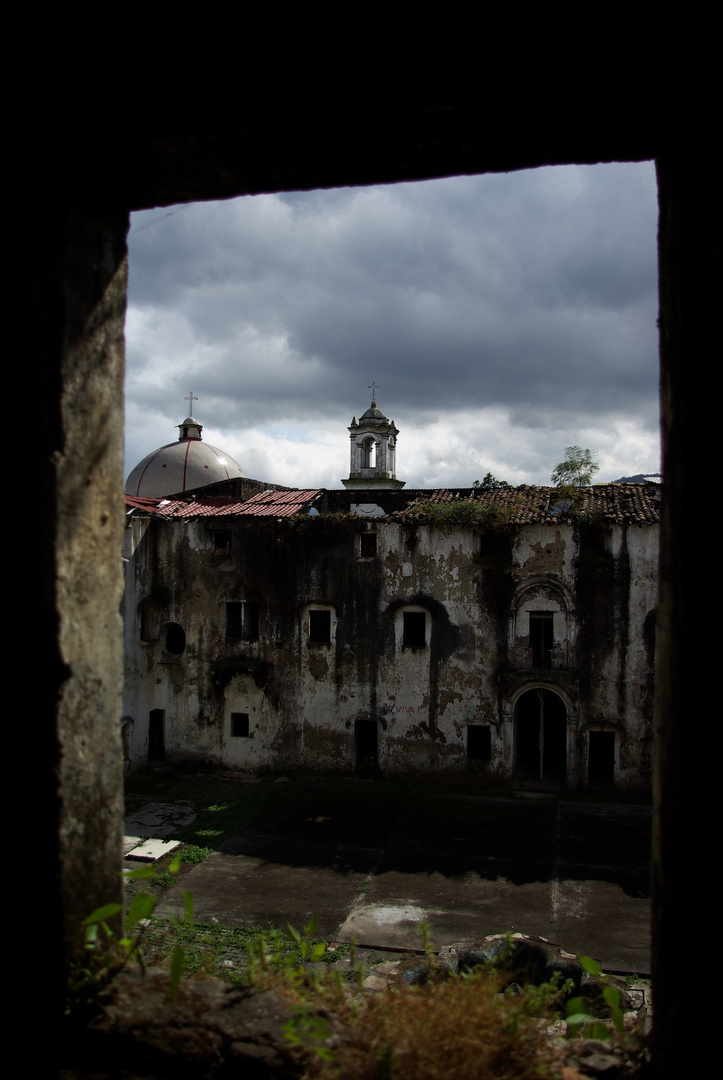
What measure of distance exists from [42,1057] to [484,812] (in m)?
14.9

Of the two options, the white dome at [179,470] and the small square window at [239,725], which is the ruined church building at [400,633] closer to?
the small square window at [239,725]

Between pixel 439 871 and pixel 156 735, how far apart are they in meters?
9.85

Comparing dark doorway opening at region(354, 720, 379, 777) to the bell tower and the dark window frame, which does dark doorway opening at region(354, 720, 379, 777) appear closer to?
the dark window frame

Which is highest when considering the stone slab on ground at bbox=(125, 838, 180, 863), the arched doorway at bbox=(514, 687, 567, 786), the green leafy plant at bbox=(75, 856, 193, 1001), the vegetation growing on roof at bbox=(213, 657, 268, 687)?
the green leafy plant at bbox=(75, 856, 193, 1001)

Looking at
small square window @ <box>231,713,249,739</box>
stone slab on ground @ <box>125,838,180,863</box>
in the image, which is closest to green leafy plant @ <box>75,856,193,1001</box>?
stone slab on ground @ <box>125,838,180,863</box>

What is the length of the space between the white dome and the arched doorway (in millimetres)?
16921

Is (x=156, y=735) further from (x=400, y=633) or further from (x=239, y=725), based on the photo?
(x=400, y=633)

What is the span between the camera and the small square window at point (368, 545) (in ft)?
61.3

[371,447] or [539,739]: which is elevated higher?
[371,447]

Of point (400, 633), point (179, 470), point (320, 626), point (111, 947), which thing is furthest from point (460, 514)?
point (179, 470)

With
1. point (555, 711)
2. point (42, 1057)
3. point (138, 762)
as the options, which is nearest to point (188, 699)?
point (138, 762)

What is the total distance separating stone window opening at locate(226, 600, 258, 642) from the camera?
1912cm

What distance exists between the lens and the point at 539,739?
732 inches

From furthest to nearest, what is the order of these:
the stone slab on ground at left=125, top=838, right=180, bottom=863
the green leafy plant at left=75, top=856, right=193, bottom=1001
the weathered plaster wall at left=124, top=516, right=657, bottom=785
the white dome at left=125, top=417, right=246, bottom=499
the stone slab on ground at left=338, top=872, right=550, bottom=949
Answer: the white dome at left=125, top=417, right=246, bottom=499
the weathered plaster wall at left=124, top=516, right=657, bottom=785
the stone slab on ground at left=125, top=838, right=180, bottom=863
the stone slab on ground at left=338, top=872, right=550, bottom=949
the green leafy plant at left=75, top=856, right=193, bottom=1001
